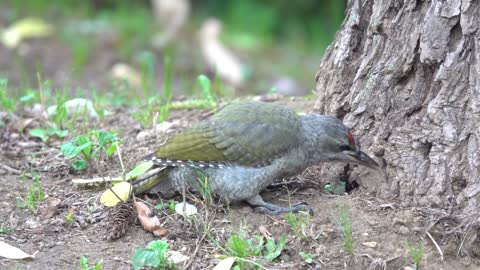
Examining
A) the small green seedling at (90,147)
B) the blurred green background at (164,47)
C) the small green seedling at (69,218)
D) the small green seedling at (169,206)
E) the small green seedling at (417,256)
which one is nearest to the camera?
the small green seedling at (417,256)

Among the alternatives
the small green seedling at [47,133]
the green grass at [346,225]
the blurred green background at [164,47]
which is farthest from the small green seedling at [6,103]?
the blurred green background at [164,47]

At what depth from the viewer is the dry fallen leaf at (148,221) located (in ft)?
14.9

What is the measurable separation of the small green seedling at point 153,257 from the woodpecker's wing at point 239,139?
2.97 ft

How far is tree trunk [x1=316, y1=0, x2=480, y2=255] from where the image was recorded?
4254 mm

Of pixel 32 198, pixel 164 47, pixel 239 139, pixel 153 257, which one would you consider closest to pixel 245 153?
pixel 239 139

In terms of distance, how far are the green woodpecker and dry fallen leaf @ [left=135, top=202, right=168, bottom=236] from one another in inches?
10.9

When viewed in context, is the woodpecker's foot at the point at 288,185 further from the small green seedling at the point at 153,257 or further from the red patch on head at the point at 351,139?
the small green seedling at the point at 153,257

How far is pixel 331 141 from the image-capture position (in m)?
4.98

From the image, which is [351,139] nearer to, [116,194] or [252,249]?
[252,249]

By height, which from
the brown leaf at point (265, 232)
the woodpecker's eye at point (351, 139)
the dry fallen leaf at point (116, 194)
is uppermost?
the woodpecker's eye at point (351, 139)

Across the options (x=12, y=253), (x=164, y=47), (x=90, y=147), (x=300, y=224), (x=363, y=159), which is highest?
(x=363, y=159)

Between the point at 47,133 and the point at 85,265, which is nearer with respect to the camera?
the point at 85,265

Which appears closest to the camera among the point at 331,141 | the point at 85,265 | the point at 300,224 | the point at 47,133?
the point at 85,265

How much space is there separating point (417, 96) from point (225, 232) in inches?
57.4
